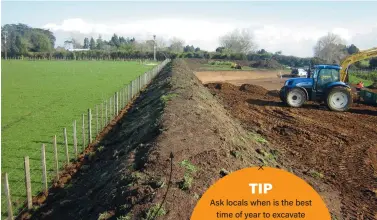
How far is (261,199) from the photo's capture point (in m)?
2.83

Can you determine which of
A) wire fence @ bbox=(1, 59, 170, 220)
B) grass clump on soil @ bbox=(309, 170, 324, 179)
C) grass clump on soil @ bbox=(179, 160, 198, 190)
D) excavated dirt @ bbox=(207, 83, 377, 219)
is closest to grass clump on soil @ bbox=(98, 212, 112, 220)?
grass clump on soil @ bbox=(179, 160, 198, 190)

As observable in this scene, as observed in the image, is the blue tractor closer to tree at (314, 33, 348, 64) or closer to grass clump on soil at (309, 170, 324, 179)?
grass clump on soil at (309, 170, 324, 179)

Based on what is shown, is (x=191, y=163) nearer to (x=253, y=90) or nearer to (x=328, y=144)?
(x=328, y=144)

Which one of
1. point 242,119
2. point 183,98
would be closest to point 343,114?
point 242,119

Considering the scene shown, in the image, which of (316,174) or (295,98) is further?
(295,98)

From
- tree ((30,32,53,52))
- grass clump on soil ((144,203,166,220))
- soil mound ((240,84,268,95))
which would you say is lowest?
grass clump on soil ((144,203,166,220))

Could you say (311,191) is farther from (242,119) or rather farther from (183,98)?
(242,119)

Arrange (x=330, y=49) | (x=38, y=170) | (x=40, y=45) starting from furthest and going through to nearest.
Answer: (x=40, y=45), (x=330, y=49), (x=38, y=170)

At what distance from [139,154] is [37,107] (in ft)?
A: 55.2

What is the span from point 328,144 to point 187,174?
8.97 m

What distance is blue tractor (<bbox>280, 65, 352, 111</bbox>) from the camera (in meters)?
21.9

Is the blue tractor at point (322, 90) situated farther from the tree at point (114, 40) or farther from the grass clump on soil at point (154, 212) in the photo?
the tree at point (114, 40)

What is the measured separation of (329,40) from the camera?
94.4 m

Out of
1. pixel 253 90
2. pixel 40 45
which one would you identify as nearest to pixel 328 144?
pixel 253 90
